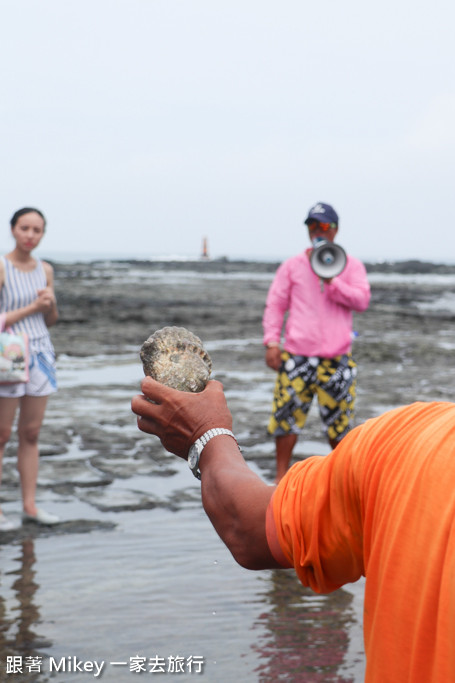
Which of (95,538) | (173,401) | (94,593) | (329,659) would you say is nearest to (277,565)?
(173,401)

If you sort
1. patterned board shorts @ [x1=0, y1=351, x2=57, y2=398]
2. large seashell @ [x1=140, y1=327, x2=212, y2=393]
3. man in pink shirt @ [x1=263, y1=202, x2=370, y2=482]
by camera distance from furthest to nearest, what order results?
man in pink shirt @ [x1=263, y1=202, x2=370, y2=482] < patterned board shorts @ [x1=0, y1=351, x2=57, y2=398] < large seashell @ [x1=140, y1=327, x2=212, y2=393]

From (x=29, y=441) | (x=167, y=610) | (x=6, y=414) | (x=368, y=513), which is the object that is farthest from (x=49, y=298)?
(x=368, y=513)

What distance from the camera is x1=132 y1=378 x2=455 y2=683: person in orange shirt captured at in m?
1.19

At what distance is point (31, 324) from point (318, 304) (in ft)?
6.61

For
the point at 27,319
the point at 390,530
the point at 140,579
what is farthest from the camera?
the point at 27,319

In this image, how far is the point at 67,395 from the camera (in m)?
10.7

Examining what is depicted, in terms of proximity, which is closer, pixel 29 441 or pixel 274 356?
A: pixel 29 441

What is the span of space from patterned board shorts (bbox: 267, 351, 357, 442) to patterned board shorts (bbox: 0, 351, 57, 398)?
1.59m

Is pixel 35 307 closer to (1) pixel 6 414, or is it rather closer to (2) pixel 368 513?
(1) pixel 6 414

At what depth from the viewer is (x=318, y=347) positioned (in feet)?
18.5

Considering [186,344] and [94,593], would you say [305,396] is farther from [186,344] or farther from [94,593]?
[186,344]

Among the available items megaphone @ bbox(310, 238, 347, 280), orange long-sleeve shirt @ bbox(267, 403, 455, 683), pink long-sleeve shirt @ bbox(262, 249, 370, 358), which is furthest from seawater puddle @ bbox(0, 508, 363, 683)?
orange long-sleeve shirt @ bbox(267, 403, 455, 683)

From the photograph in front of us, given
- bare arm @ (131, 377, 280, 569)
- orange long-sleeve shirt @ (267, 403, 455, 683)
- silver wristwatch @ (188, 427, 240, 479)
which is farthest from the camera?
silver wristwatch @ (188, 427, 240, 479)

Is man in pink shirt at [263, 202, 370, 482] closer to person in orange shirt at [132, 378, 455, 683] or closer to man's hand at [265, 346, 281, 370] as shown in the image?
man's hand at [265, 346, 281, 370]
